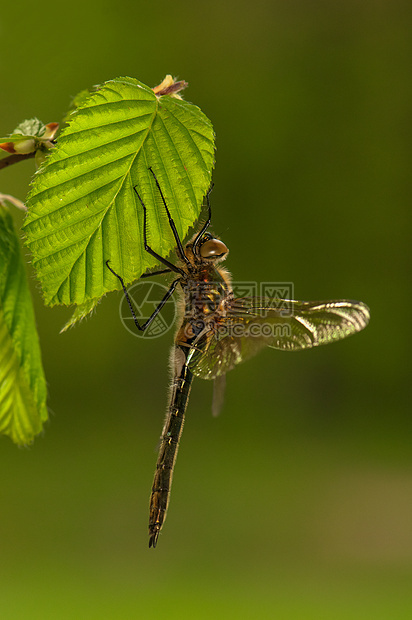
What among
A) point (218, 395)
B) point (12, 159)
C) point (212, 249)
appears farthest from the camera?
point (218, 395)

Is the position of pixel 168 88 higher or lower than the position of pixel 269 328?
higher

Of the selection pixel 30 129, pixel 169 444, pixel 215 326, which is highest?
pixel 30 129

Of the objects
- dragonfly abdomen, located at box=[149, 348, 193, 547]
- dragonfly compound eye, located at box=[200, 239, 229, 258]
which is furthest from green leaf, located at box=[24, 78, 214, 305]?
dragonfly abdomen, located at box=[149, 348, 193, 547]

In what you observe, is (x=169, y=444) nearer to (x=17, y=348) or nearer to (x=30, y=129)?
(x=17, y=348)

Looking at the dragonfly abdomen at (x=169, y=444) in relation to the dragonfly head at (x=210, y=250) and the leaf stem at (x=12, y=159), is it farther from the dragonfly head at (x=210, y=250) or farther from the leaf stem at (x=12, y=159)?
the leaf stem at (x=12, y=159)

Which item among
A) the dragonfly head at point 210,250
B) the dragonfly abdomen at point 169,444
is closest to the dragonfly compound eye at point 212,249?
the dragonfly head at point 210,250

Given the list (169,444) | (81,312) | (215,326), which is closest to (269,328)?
(215,326)

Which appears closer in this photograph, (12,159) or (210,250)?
(12,159)
